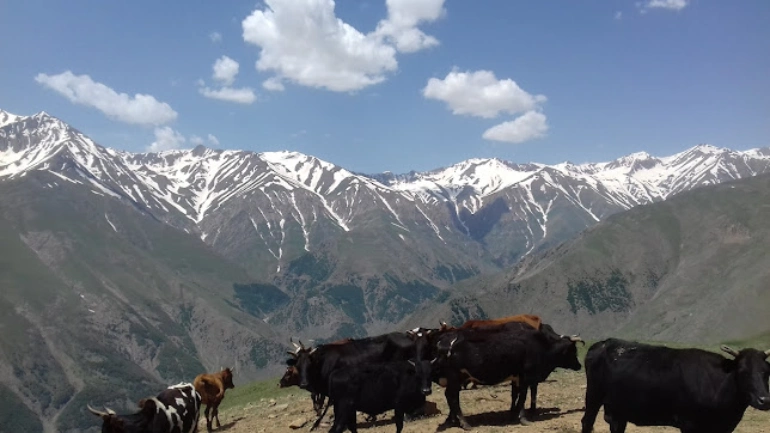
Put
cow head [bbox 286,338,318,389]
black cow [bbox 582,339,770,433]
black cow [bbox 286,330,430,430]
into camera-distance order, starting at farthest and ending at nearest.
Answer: black cow [bbox 286,330,430,430] → cow head [bbox 286,338,318,389] → black cow [bbox 582,339,770,433]

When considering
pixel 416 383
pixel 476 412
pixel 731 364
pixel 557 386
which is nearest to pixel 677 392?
pixel 731 364

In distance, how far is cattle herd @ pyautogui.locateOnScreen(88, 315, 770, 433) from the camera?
53.5ft

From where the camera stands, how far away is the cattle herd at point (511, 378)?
16312 mm

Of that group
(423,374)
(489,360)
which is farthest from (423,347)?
(489,360)

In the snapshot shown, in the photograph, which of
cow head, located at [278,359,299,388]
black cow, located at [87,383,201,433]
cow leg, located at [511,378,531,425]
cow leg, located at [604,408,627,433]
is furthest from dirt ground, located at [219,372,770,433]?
black cow, located at [87,383,201,433]

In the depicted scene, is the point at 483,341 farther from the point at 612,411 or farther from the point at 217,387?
the point at 217,387

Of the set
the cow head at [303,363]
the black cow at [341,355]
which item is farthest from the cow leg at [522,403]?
the cow head at [303,363]

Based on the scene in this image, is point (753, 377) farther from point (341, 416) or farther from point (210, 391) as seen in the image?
point (210, 391)

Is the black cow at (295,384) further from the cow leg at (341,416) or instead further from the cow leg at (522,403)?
the cow leg at (522,403)

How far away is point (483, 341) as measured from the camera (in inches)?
914

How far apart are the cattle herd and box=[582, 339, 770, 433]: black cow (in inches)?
1.0

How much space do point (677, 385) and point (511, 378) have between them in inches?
297

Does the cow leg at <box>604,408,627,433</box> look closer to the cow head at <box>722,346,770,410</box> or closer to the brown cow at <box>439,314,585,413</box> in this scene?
the cow head at <box>722,346,770,410</box>

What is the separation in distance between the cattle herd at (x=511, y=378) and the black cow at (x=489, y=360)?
0.12 feet
